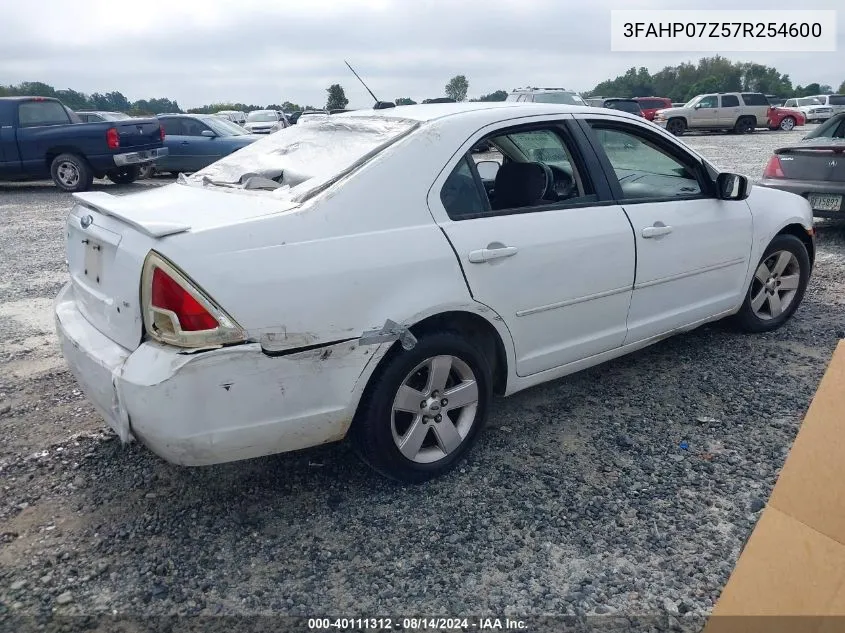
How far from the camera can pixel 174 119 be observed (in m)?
13.7

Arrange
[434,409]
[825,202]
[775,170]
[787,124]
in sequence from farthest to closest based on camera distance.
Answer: [787,124]
[775,170]
[825,202]
[434,409]

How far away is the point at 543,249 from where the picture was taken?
3.09 metres

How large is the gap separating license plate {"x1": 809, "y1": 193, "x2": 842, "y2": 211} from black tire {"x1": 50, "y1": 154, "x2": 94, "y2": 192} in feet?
36.6

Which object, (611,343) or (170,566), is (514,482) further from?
(170,566)

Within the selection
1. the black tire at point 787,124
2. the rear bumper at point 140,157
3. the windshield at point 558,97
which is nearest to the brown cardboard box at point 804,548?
the rear bumper at point 140,157

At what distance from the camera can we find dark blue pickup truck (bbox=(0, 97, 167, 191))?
11852 mm

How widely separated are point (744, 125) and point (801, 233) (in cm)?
2591

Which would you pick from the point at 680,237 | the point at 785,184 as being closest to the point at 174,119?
the point at 785,184

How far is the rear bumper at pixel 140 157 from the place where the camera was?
39.1 feet

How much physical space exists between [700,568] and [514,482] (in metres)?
0.82

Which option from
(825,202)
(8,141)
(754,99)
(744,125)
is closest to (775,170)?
(825,202)

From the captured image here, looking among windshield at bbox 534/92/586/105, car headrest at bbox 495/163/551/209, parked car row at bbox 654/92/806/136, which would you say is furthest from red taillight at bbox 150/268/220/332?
parked car row at bbox 654/92/806/136

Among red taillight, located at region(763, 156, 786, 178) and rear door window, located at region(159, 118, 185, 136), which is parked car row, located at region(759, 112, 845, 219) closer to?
red taillight, located at region(763, 156, 786, 178)

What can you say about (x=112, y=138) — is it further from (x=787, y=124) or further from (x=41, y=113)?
(x=787, y=124)
